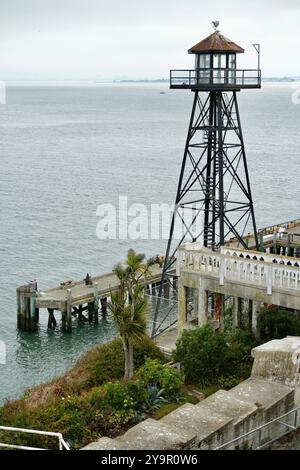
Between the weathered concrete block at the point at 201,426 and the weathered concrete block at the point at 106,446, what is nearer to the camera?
the weathered concrete block at the point at 106,446

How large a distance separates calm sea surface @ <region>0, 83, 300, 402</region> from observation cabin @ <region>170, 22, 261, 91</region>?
14580 millimetres

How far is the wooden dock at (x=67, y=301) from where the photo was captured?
3928 cm

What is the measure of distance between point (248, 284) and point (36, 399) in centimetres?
661

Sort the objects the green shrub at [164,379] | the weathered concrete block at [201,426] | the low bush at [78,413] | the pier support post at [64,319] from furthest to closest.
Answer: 1. the pier support post at [64,319]
2. the green shrub at [164,379]
3. the low bush at [78,413]
4. the weathered concrete block at [201,426]

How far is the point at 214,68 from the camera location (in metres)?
27.1

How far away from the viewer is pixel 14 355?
35.9m

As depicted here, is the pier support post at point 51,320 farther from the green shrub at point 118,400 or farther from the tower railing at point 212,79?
the green shrub at point 118,400

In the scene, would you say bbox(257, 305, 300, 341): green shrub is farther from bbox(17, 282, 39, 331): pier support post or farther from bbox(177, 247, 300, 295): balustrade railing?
bbox(17, 282, 39, 331): pier support post

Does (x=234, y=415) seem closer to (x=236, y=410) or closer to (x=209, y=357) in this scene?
(x=236, y=410)

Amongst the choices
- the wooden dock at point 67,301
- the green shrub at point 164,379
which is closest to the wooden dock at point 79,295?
the wooden dock at point 67,301

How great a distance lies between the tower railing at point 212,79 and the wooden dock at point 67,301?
515 inches

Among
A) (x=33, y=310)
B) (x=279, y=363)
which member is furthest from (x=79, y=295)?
(x=279, y=363)

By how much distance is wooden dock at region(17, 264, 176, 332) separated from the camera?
39281mm
